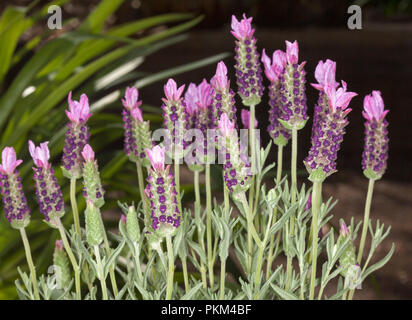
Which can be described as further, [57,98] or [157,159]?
[57,98]

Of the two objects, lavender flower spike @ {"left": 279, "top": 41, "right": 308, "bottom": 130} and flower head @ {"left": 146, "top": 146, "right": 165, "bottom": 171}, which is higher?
lavender flower spike @ {"left": 279, "top": 41, "right": 308, "bottom": 130}

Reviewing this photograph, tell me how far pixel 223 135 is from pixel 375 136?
3.8 inches

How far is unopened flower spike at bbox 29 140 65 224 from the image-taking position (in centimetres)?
38

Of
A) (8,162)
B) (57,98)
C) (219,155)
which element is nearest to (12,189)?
(8,162)

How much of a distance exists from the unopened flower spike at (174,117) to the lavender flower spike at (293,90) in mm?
63

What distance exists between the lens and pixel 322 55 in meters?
3.39

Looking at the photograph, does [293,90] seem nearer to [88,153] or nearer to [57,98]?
[88,153]

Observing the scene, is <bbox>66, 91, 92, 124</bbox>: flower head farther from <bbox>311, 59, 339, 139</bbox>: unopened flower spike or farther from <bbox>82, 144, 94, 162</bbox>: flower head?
<bbox>311, 59, 339, 139</bbox>: unopened flower spike

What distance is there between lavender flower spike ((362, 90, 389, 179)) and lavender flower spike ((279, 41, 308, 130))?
1.6 inches

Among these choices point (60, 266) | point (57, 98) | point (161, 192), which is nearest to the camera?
point (161, 192)

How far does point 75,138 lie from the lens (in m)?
0.39

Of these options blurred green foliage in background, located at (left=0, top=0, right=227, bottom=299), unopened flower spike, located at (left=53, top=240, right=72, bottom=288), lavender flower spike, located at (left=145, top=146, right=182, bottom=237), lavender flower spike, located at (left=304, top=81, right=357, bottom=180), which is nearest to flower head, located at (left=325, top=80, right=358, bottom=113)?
lavender flower spike, located at (left=304, top=81, right=357, bottom=180)

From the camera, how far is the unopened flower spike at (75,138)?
388 mm
